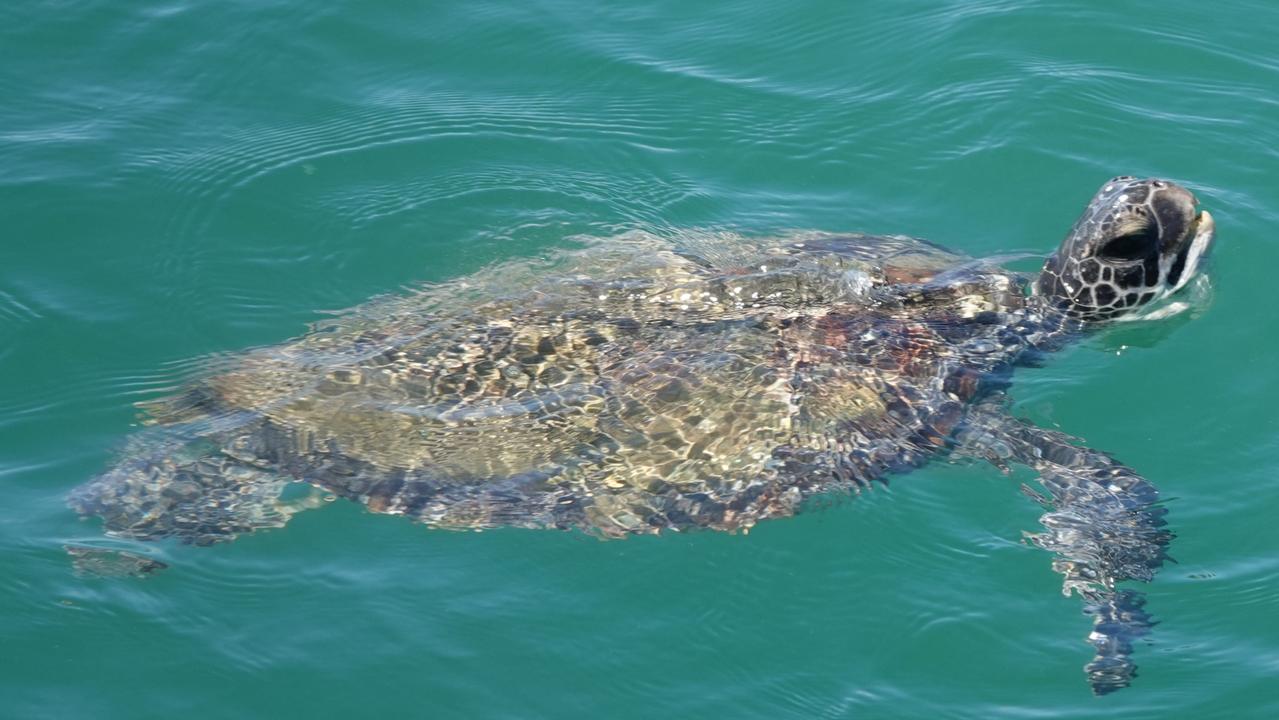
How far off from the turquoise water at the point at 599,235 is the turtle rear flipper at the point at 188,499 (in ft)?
0.41

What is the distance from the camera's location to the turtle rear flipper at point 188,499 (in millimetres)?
5828

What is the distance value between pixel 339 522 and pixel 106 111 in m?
4.90

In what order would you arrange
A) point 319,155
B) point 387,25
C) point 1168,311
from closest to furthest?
1. point 1168,311
2. point 319,155
3. point 387,25

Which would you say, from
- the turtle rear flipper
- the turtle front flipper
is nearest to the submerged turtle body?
the turtle rear flipper

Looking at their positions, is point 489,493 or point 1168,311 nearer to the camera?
point 489,493

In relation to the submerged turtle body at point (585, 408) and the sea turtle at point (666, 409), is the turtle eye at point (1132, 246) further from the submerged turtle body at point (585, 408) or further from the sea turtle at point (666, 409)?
the submerged turtle body at point (585, 408)

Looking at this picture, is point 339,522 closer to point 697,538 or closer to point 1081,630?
point 697,538

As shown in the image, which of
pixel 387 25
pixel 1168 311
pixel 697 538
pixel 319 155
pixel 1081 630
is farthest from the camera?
pixel 387 25

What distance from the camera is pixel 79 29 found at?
9.78 meters

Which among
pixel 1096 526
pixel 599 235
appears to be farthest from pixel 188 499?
pixel 1096 526

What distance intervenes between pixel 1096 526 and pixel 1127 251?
1901 mm

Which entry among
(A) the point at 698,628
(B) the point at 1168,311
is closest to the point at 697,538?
(A) the point at 698,628

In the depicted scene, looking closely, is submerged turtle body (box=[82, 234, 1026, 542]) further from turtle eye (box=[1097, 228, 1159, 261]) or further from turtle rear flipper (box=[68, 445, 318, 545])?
turtle eye (box=[1097, 228, 1159, 261])

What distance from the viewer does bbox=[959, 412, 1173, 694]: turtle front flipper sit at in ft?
17.5
